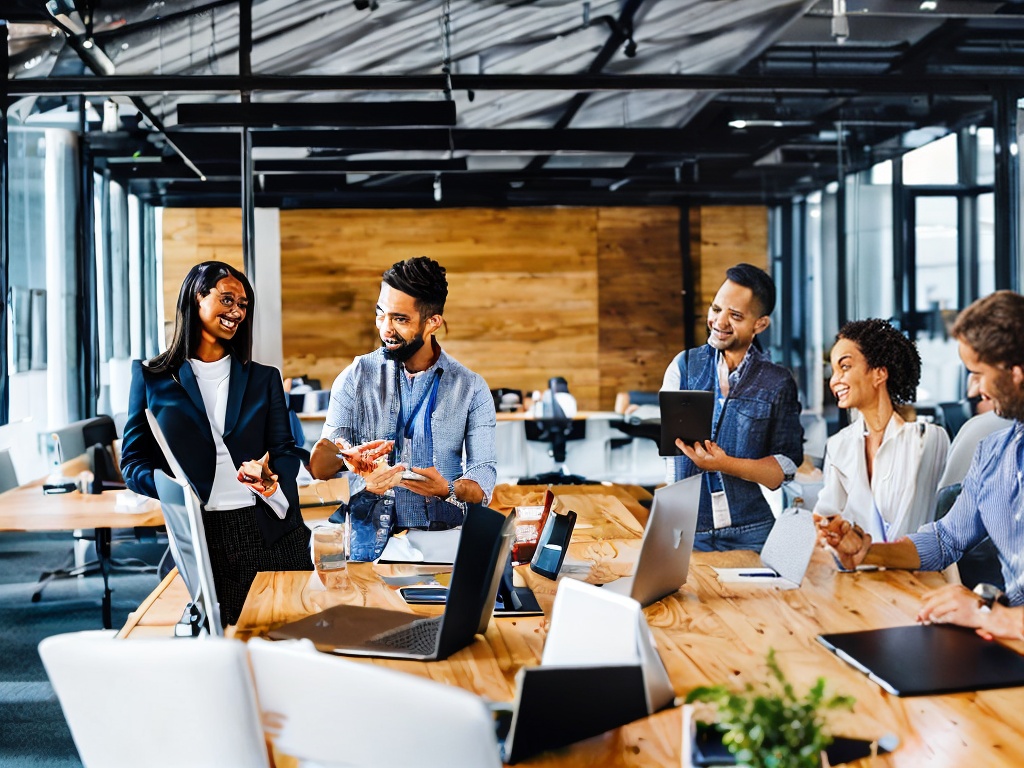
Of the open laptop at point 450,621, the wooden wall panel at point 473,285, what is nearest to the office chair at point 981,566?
the open laptop at point 450,621

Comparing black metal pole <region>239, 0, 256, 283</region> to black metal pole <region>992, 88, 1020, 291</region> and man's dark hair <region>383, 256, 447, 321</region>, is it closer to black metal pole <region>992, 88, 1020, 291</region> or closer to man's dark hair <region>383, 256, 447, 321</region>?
man's dark hair <region>383, 256, 447, 321</region>

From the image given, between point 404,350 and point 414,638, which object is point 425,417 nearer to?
point 404,350

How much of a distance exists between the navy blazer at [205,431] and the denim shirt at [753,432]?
1.26m

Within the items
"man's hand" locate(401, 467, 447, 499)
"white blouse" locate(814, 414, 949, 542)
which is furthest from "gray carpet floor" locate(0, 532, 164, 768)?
"white blouse" locate(814, 414, 949, 542)

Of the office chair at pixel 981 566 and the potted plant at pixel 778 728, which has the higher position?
the potted plant at pixel 778 728

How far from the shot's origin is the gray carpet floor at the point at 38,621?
381 centimetres

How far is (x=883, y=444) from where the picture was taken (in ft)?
10.5

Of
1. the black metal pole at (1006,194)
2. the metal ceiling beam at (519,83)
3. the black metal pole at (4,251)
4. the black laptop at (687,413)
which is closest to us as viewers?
the black laptop at (687,413)

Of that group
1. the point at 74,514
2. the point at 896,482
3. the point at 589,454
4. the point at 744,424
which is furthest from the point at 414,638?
the point at 589,454

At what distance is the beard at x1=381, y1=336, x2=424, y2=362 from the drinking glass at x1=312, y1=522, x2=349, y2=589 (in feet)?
1.96

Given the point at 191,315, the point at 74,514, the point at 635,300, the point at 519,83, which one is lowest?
the point at 74,514

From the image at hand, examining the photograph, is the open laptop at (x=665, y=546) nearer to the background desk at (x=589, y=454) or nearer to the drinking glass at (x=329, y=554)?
the drinking glass at (x=329, y=554)

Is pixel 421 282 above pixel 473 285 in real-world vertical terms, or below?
below

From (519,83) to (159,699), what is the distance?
17.7ft
